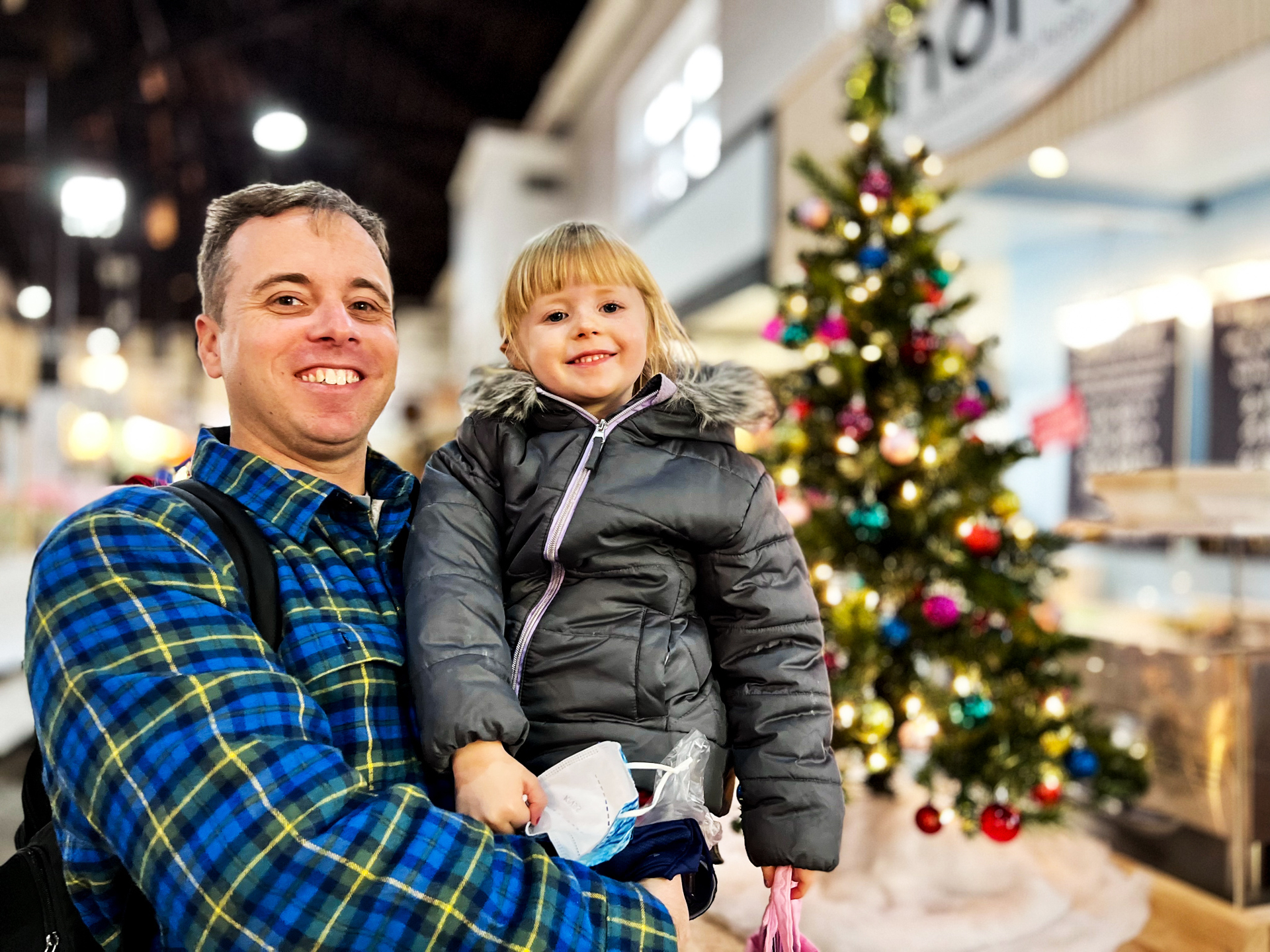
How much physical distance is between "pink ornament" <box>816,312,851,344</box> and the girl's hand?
2137mm

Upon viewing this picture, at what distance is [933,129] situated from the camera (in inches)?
182

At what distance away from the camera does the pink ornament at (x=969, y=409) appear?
3.16 meters

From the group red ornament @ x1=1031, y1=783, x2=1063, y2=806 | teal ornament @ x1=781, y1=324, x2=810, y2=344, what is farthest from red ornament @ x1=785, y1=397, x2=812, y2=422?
red ornament @ x1=1031, y1=783, x2=1063, y2=806

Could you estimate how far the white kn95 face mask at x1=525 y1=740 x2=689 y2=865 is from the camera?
1.12 m

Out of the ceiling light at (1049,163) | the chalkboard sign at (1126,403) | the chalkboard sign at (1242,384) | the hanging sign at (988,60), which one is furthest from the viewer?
the chalkboard sign at (1126,403)

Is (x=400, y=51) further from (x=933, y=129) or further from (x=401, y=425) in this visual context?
(x=933, y=129)

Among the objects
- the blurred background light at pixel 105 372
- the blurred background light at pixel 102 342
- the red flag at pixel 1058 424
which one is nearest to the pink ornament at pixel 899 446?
the red flag at pixel 1058 424

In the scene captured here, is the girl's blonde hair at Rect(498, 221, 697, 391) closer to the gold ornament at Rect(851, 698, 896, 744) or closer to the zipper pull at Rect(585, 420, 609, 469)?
the zipper pull at Rect(585, 420, 609, 469)

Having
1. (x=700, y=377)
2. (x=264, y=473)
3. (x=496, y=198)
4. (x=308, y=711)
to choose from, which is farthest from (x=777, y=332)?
(x=496, y=198)

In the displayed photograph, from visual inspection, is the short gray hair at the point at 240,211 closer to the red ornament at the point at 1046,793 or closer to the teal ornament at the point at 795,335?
the teal ornament at the point at 795,335

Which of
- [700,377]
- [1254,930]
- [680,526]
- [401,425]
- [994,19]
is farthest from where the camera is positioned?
[401,425]

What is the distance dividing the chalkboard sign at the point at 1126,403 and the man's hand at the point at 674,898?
18.6ft

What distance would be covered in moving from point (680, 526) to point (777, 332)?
2.07m

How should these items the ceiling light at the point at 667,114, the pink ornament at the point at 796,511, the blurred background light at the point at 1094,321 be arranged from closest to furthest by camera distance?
the pink ornament at the point at 796,511 → the blurred background light at the point at 1094,321 → the ceiling light at the point at 667,114
